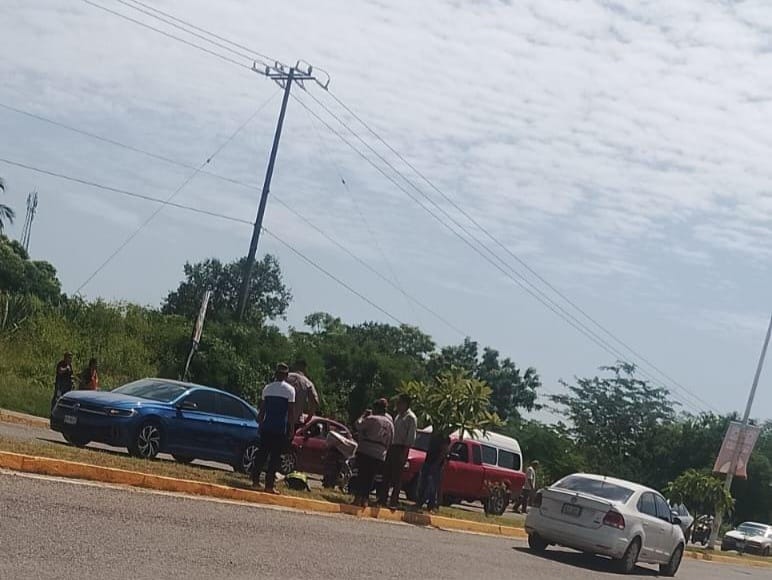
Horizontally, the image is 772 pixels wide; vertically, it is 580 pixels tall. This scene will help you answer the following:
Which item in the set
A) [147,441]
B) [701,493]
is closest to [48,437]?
[147,441]

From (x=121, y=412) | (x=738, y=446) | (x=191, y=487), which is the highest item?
(x=738, y=446)

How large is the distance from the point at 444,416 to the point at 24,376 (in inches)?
752

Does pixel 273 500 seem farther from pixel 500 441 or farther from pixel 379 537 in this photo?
pixel 500 441

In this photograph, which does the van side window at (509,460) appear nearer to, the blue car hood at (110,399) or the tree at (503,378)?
the blue car hood at (110,399)

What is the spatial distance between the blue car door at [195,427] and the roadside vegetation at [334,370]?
10.3 feet

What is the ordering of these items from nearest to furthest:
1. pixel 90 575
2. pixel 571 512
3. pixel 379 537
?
pixel 90 575 < pixel 379 537 < pixel 571 512

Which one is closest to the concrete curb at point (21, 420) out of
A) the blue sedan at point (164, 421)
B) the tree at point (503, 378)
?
the blue sedan at point (164, 421)

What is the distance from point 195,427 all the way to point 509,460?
11.5 metres

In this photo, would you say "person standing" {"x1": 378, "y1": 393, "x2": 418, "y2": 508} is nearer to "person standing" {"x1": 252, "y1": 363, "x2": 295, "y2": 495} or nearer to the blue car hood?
"person standing" {"x1": 252, "y1": 363, "x2": 295, "y2": 495}

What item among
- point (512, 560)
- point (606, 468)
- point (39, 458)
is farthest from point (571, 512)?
point (606, 468)

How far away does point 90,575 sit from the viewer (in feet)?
29.1

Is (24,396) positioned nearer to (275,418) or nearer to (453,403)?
(453,403)

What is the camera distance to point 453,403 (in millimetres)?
20734

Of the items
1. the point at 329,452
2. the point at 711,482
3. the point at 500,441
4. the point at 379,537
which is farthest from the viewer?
the point at 711,482
